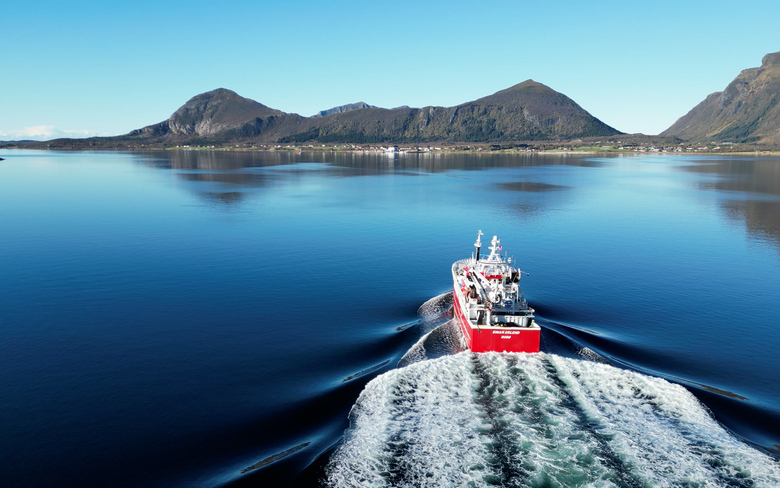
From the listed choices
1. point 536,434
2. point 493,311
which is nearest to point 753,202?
point 493,311

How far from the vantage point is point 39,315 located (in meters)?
38.5

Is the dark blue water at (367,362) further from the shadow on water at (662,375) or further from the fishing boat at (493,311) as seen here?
the fishing boat at (493,311)

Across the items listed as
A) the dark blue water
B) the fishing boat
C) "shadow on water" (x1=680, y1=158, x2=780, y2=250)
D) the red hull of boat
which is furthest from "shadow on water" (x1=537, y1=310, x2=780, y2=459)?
"shadow on water" (x1=680, y1=158, x2=780, y2=250)

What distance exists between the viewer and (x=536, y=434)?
22.1 meters

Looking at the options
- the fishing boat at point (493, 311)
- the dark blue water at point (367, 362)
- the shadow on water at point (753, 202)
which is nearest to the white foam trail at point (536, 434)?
the dark blue water at point (367, 362)

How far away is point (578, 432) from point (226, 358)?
23678 mm

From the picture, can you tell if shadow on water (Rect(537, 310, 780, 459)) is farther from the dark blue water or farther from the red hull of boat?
the red hull of boat

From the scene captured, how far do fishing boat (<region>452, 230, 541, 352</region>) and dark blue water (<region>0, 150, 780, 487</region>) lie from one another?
1.17 meters

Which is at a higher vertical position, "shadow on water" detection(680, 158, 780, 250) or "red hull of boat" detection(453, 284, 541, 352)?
"shadow on water" detection(680, 158, 780, 250)

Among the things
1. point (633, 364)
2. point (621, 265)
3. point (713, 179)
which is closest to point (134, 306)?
point (633, 364)

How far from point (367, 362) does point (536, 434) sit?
13111mm

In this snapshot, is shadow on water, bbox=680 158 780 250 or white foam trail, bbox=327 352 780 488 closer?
white foam trail, bbox=327 352 780 488

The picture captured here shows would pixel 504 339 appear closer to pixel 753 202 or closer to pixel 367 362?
pixel 367 362

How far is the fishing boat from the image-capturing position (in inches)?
1211
